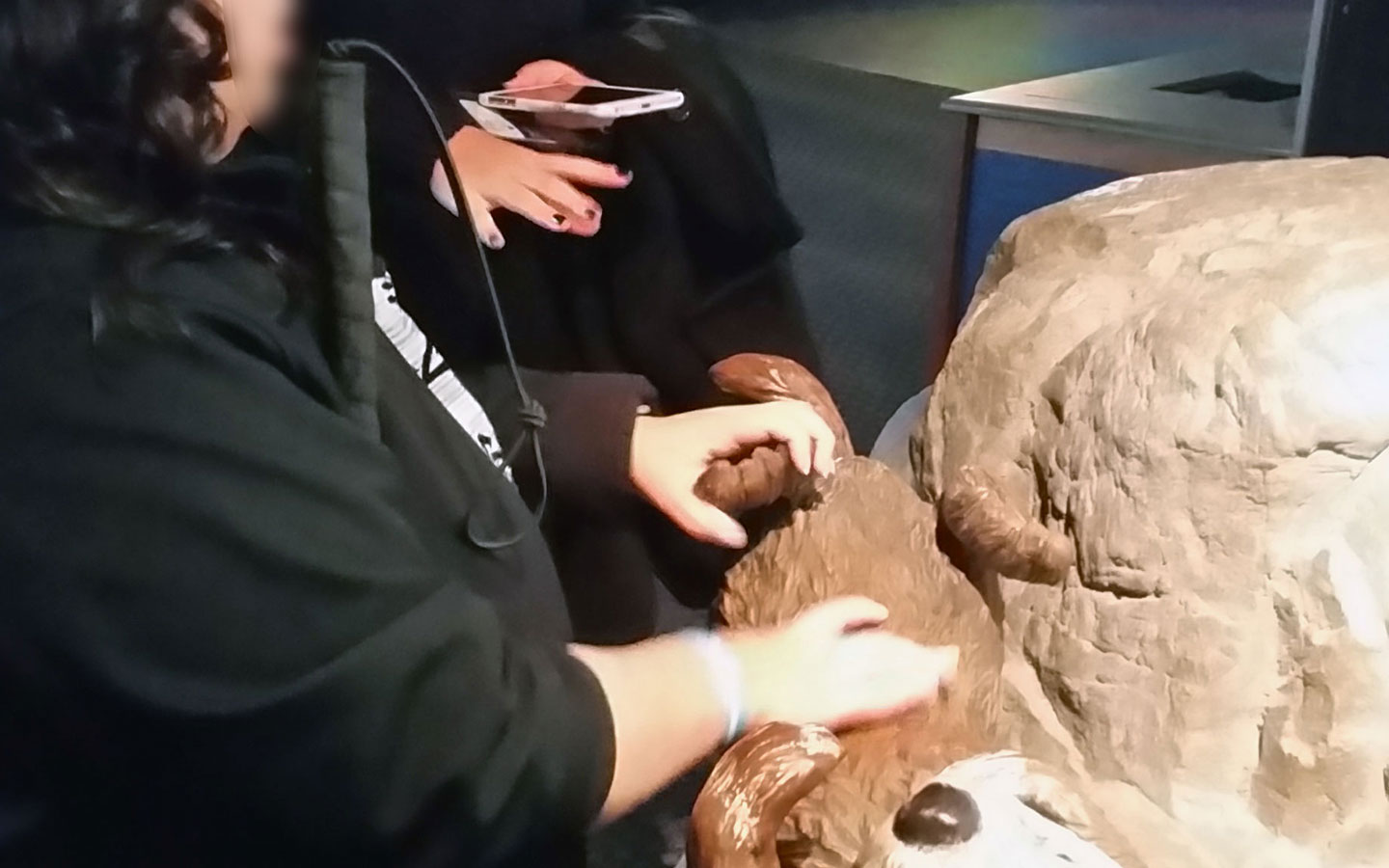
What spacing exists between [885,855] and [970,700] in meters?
0.13

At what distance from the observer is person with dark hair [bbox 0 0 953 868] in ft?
1.68

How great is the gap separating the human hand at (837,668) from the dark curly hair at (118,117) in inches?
12.5

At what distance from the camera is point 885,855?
2.10 ft

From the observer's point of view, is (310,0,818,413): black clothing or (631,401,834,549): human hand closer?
(310,0,818,413): black clothing

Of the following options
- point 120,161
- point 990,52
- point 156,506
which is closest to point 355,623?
point 156,506

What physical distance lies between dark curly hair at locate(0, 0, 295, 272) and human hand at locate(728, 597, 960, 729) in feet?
1.04

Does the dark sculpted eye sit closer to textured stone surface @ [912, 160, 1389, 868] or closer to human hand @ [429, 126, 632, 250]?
textured stone surface @ [912, 160, 1389, 868]

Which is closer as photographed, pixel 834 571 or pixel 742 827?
pixel 742 827

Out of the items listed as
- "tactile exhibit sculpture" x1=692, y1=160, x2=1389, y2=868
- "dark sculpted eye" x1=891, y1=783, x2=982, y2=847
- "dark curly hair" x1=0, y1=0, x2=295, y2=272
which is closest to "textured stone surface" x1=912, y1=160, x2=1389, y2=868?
"tactile exhibit sculpture" x1=692, y1=160, x2=1389, y2=868

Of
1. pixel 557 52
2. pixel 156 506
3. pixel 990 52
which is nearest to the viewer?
pixel 156 506

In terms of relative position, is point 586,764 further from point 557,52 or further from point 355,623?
point 557,52

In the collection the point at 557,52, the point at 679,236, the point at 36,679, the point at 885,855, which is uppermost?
the point at 557,52

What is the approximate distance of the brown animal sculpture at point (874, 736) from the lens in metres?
0.63

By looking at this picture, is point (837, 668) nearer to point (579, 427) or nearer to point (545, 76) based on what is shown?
point (579, 427)
